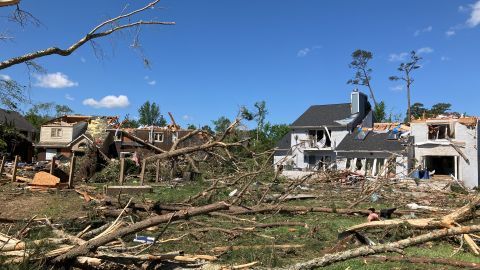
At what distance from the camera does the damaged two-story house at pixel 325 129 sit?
33719mm

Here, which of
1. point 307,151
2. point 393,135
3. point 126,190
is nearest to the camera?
point 126,190

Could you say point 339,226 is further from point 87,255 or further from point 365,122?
point 365,122

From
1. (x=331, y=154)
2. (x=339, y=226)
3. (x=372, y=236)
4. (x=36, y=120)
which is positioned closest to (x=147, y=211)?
(x=339, y=226)

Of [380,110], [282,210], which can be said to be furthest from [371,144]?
[282,210]

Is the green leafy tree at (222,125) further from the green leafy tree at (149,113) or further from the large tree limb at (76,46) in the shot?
the green leafy tree at (149,113)

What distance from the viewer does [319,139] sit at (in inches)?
1403

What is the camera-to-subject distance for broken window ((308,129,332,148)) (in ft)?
113

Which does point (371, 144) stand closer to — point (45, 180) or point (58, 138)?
point (45, 180)

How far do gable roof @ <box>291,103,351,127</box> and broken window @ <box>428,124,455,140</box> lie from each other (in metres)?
8.02

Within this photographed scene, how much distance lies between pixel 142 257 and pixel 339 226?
5.84 meters

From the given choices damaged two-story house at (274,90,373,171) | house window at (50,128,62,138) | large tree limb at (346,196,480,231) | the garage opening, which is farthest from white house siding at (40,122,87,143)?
large tree limb at (346,196,480,231)

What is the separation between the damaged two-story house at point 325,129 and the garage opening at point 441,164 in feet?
21.3

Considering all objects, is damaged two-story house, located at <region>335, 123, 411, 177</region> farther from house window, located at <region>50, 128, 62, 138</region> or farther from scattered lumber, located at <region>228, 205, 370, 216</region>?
house window, located at <region>50, 128, 62, 138</region>

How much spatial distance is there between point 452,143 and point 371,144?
18.3 ft
